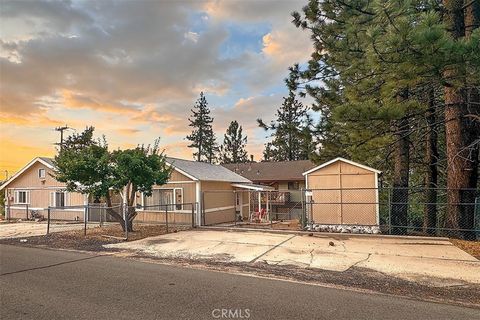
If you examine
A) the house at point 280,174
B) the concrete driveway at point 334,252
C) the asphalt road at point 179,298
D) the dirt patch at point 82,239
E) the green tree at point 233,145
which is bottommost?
the dirt patch at point 82,239

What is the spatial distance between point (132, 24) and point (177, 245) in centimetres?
941

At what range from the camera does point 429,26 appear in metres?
6.73

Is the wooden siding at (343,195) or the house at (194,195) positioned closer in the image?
the wooden siding at (343,195)

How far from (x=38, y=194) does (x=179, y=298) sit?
22879mm

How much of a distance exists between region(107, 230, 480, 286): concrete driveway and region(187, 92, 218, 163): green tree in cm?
4185

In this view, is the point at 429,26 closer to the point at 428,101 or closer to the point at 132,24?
the point at 428,101

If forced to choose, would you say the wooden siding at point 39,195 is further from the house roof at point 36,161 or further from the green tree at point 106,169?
the green tree at point 106,169

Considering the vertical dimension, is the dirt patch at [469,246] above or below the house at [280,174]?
below

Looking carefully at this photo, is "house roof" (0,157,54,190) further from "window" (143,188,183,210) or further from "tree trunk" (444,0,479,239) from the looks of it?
"tree trunk" (444,0,479,239)

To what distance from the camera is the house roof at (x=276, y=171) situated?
34.2 meters

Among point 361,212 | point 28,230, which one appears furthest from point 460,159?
point 28,230

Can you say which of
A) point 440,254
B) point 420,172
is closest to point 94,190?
point 440,254

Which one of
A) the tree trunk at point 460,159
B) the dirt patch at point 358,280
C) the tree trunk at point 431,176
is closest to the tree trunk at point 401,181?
the tree trunk at point 431,176

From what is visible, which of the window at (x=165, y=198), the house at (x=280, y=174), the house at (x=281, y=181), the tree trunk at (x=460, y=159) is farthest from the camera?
the house at (x=280, y=174)
